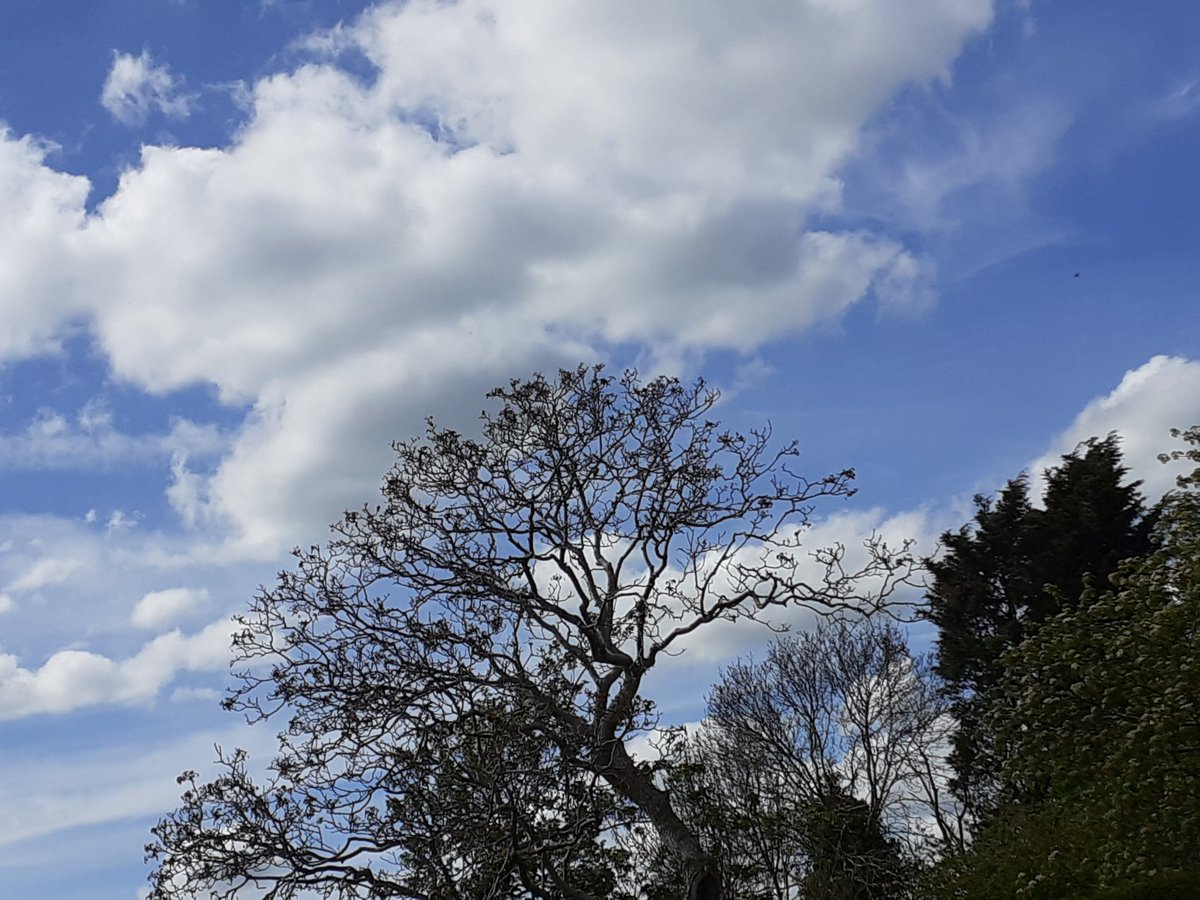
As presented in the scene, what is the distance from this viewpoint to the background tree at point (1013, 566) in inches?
849

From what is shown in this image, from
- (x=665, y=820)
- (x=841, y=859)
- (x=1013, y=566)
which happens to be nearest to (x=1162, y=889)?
(x=841, y=859)

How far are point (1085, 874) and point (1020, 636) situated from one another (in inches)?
306

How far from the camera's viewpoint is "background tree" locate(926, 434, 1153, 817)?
21562 mm

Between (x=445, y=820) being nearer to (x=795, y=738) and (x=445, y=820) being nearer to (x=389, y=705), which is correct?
(x=389, y=705)

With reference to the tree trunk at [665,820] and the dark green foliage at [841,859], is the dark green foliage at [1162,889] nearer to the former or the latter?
the dark green foliage at [841,859]

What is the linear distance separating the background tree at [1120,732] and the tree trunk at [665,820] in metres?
4.43

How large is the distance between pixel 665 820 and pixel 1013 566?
1384 centimetres

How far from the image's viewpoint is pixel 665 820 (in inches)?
441

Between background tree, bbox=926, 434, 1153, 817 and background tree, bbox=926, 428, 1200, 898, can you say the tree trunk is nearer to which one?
background tree, bbox=926, 428, 1200, 898

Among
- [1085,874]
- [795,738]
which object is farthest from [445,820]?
[795,738]

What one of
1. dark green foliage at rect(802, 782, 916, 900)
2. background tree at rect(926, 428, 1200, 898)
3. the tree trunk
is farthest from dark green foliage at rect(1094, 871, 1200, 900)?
the tree trunk

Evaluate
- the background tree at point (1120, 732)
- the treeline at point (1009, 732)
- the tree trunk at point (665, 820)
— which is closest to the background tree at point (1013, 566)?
the treeline at point (1009, 732)

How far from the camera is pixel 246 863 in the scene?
33.3ft

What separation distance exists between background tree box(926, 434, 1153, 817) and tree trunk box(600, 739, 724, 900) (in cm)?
1093
